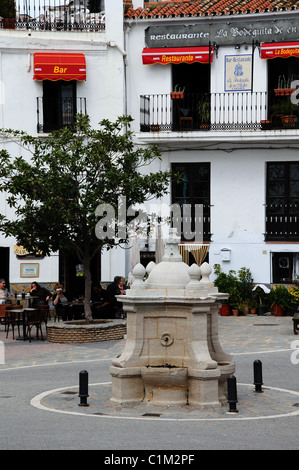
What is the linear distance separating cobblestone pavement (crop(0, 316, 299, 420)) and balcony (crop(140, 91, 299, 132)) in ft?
20.5

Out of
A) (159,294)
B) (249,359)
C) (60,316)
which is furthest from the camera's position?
(60,316)

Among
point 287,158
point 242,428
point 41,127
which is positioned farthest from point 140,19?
point 242,428

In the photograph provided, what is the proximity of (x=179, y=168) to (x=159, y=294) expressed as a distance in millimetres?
15833

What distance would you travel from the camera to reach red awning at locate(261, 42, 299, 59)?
27031mm

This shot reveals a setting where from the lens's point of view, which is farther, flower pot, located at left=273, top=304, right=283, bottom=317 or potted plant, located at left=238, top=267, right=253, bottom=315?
potted plant, located at left=238, top=267, right=253, bottom=315

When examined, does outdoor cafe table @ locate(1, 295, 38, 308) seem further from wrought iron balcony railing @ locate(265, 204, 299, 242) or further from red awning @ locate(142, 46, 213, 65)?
red awning @ locate(142, 46, 213, 65)

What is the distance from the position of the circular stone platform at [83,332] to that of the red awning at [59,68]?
9667mm

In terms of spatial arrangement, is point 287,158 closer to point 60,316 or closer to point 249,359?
point 60,316

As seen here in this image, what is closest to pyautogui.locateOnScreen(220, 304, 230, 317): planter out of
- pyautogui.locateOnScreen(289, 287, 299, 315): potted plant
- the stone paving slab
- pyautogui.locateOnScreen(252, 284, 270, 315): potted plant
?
pyautogui.locateOnScreen(252, 284, 270, 315): potted plant

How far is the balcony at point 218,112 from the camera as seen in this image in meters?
27.4

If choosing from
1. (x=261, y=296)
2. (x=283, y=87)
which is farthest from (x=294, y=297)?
(x=283, y=87)

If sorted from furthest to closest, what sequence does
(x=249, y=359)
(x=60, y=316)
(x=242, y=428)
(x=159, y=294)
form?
(x=60, y=316) → (x=249, y=359) → (x=159, y=294) → (x=242, y=428)

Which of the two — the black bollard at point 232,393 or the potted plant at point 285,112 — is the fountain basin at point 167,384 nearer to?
the black bollard at point 232,393

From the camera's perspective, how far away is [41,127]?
28078 mm
